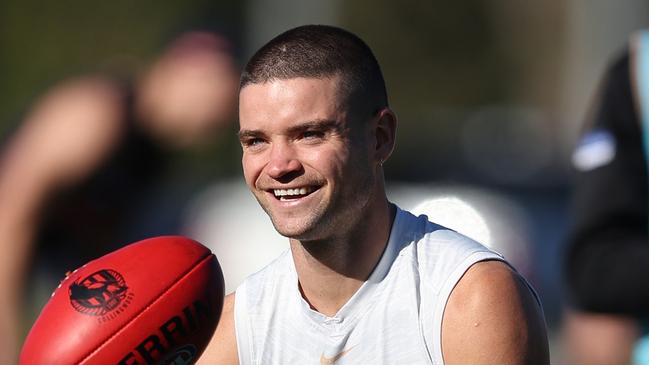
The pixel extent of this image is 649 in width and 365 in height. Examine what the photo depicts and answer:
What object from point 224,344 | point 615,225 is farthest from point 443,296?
point 615,225

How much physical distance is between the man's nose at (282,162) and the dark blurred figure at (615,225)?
4.80 ft

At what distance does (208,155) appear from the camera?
18688 mm

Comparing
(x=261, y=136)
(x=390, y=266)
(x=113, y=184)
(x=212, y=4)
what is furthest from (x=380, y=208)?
(x=212, y=4)

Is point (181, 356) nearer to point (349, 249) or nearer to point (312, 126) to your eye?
point (349, 249)

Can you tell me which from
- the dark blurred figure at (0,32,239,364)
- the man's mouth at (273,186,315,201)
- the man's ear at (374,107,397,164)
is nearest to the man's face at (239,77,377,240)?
the man's mouth at (273,186,315,201)

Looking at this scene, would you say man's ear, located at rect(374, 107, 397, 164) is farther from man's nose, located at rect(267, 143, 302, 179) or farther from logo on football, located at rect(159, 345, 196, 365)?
logo on football, located at rect(159, 345, 196, 365)

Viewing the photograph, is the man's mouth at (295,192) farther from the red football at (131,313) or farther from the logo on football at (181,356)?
the logo on football at (181,356)

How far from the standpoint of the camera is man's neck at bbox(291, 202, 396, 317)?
13.0 feet

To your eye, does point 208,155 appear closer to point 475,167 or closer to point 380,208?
point 475,167

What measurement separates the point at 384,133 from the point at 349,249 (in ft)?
1.15

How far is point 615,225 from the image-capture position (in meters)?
4.81

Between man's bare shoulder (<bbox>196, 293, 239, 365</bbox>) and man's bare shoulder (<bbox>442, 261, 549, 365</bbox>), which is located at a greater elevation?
man's bare shoulder (<bbox>442, 261, 549, 365</bbox>)

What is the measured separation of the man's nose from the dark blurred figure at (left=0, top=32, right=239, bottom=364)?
2.28 m

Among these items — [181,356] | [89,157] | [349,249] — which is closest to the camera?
[181,356]
